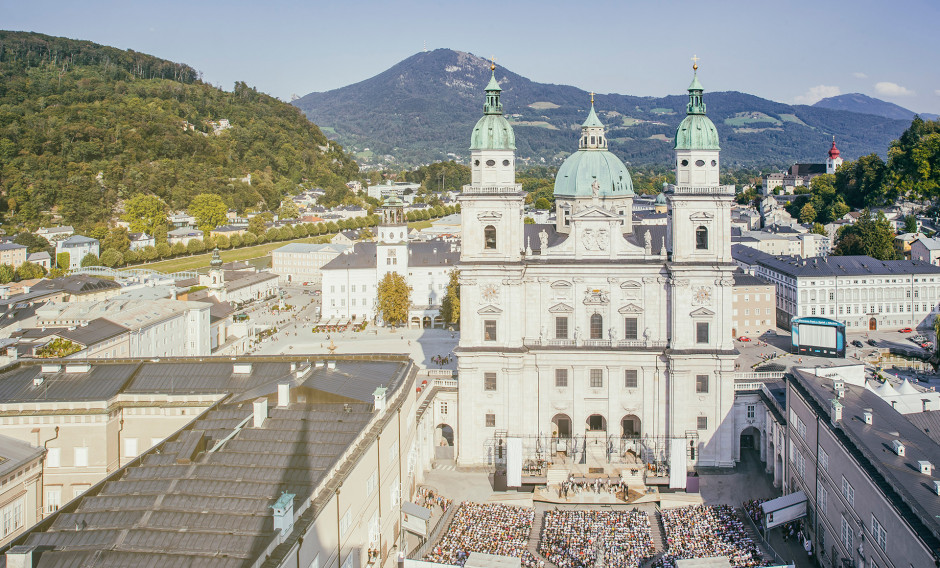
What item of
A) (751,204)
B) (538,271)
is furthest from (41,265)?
(751,204)

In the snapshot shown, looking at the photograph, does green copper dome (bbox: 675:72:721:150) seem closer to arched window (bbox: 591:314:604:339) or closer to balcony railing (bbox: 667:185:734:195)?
balcony railing (bbox: 667:185:734:195)

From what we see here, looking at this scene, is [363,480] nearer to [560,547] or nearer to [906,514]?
[560,547]

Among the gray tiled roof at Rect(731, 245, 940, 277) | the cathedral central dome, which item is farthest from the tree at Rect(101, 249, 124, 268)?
the gray tiled roof at Rect(731, 245, 940, 277)

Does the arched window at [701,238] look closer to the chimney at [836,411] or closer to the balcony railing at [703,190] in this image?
the balcony railing at [703,190]

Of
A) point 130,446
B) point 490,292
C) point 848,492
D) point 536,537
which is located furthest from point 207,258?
point 848,492

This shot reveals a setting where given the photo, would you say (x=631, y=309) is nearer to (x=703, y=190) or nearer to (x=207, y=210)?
(x=703, y=190)

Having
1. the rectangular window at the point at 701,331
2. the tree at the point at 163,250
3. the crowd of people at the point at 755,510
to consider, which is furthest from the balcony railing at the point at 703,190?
the tree at the point at 163,250
